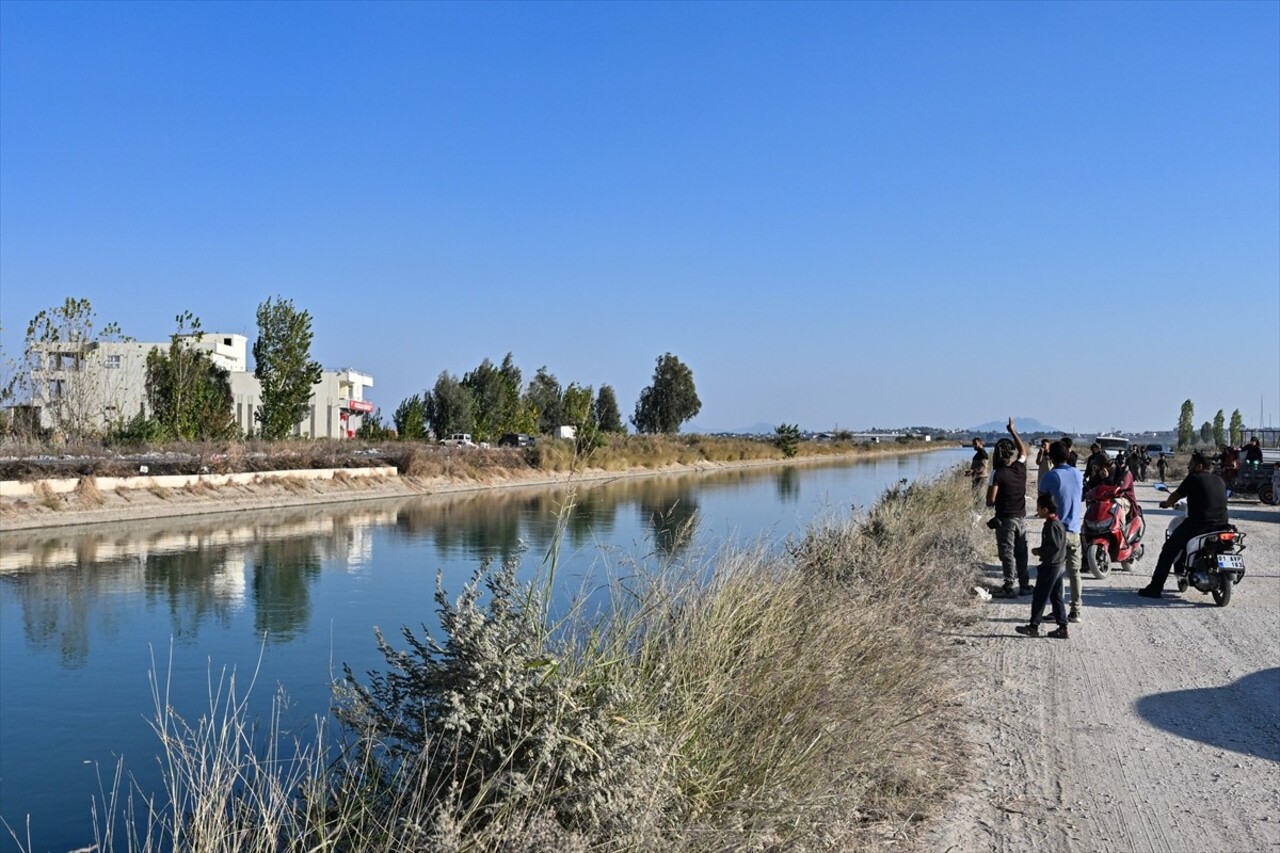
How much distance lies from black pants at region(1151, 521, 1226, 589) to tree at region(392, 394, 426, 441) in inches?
2240

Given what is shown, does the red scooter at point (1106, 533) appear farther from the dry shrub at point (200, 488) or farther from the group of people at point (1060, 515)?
the dry shrub at point (200, 488)

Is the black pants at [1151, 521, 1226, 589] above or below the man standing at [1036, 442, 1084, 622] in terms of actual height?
below

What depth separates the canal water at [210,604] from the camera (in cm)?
849

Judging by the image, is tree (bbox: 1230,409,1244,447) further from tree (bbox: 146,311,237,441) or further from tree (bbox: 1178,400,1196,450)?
tree (bbox: 146,311,237,441)

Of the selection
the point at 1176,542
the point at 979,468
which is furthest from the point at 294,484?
the point at 1176,542

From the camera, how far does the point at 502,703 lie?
4066 mm

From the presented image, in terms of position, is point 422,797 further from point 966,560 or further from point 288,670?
point 966,560

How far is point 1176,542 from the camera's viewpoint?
12055 mm

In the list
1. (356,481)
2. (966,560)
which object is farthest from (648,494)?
(966,560)

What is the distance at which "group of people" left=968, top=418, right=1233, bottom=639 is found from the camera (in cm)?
970

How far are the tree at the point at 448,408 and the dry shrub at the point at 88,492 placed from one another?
4439cm

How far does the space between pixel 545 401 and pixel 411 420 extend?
31.1 meters

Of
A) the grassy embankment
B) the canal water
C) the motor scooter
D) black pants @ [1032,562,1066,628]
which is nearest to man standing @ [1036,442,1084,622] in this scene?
black pants @ [1032,562,1066,628]

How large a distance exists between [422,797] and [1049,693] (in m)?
A: 5.27
